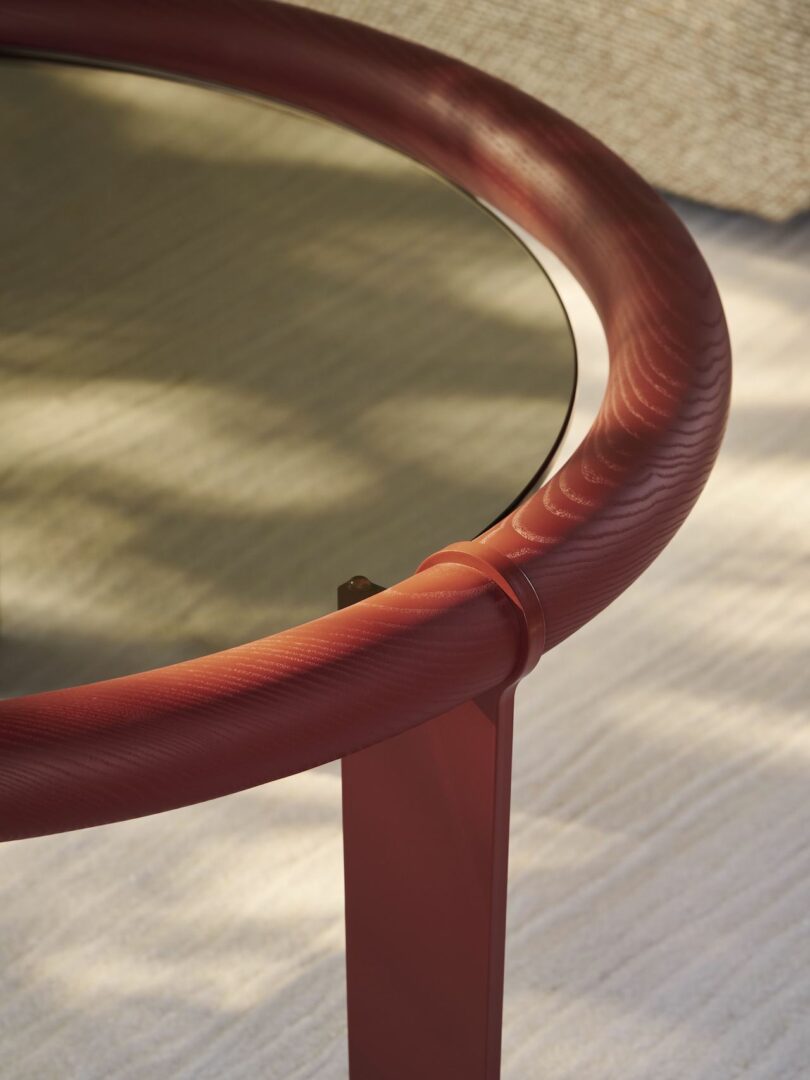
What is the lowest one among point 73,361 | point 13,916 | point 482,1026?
point 13,916

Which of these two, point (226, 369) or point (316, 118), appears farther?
point (316, 118)

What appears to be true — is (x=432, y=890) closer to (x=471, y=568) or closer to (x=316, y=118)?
(x=471, y=568)

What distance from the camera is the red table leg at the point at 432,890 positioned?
0.59 m

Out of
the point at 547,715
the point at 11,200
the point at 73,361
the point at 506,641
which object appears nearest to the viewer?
the point at 506,641

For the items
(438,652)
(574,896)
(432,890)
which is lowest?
(574,896)

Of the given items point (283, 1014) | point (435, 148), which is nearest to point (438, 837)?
point (283, 1014)

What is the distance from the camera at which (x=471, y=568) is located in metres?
0.54

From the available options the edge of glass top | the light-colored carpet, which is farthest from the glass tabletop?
the light-colored carpet

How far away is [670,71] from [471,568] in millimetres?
977

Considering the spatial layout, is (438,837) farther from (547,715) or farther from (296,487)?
(547,715)

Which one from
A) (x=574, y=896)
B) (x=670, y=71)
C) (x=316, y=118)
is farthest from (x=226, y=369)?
(x=670, y=71)

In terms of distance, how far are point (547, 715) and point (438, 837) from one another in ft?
1.34

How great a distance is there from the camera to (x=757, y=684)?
3.43 feet

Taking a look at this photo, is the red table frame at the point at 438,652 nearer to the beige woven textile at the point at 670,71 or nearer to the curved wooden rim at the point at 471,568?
the curved wooden rim at the point at 471,568
